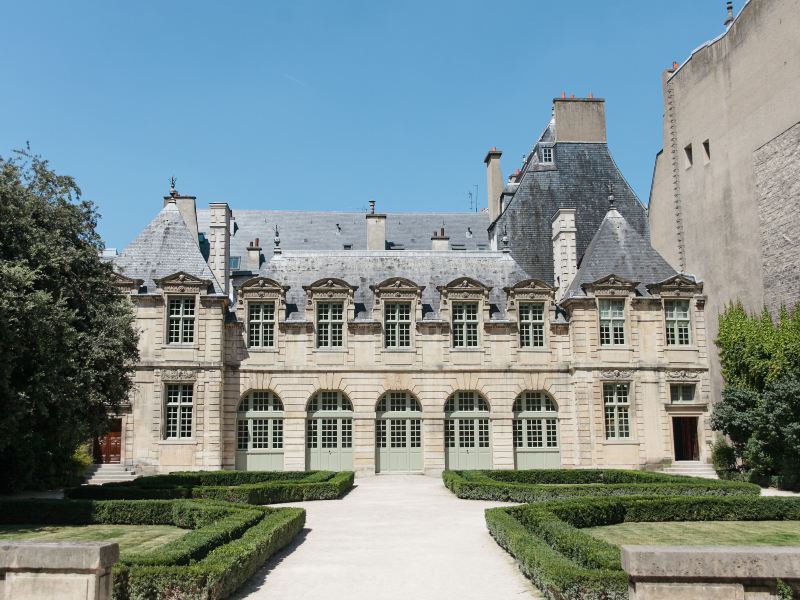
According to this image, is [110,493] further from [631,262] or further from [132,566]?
[631,262]

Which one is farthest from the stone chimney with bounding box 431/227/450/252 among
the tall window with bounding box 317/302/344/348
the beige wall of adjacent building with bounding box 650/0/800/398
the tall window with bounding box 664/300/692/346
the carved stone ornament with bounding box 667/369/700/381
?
the carved stone ornament with bounding box 667/369/700/381

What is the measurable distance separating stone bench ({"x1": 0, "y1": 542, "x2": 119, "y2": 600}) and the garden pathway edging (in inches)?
120

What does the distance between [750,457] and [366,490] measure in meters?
12.9

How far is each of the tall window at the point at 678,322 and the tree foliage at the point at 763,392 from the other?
2.39 metres

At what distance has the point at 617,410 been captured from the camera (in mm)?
31688

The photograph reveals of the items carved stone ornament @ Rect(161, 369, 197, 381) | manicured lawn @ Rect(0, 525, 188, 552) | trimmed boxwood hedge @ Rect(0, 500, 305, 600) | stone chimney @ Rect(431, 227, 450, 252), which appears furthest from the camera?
stone chimney @ Rect(431, 227, 450, 252)

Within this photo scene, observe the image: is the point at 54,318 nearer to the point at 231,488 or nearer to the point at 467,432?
the point at 231,488

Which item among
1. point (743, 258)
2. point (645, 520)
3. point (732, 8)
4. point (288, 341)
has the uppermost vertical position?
point (732, 8)

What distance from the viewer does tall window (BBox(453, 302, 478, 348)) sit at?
107 feet

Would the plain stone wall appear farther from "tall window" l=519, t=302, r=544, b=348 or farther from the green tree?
the green tree

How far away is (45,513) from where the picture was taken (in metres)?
17.7

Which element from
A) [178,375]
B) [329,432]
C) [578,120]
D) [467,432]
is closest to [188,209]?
[178,375]

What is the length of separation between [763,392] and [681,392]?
5122mm

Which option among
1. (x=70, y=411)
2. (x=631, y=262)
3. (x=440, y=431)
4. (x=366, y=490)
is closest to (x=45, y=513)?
(x=70, y=411)
